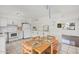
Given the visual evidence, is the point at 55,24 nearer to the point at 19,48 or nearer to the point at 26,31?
the point at 26,31

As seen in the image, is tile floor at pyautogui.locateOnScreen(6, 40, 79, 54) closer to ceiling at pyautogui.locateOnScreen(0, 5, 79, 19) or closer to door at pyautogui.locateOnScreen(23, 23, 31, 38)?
door at pyautogui.locateOnScreen(23, 23, 31, 38)

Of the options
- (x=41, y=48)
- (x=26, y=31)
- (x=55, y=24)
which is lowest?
(x=41, y=48)

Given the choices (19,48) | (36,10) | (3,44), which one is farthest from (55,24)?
(3,44)

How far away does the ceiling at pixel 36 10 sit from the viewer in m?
1.89

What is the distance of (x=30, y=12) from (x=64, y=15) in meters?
0.51

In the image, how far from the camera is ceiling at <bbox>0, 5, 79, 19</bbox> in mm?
1893

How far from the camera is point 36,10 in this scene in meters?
1.93

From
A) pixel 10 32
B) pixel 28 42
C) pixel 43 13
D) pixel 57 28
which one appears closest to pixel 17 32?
pixel 10 32

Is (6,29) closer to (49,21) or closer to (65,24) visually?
(49,21)

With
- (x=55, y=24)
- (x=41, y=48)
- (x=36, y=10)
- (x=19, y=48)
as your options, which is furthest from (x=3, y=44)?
(x=55, y=24)

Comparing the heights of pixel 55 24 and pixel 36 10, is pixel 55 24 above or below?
below

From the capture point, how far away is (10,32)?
192cm

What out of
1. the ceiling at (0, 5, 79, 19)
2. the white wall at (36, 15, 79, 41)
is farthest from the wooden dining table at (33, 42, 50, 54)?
the ceiling at (0, 5, 79, 19)

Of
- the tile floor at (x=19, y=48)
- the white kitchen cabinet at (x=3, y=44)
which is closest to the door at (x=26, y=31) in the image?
the tile floor at (x=19, y=48)
